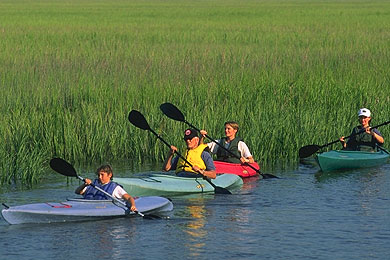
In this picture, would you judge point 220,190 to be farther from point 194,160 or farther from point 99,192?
point 99,192

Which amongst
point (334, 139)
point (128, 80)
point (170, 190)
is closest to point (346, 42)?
point (128, 80)

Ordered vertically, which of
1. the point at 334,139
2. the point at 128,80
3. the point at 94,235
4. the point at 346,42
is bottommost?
the point at 94,235

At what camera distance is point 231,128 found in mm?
15039

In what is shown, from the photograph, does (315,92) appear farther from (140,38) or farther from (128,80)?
(140,38)

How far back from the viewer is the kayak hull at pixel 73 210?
36.1 ft

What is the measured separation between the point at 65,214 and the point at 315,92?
28.8 ft

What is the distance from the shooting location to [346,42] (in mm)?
31109

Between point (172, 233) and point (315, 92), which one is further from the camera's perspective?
point (315, 92)

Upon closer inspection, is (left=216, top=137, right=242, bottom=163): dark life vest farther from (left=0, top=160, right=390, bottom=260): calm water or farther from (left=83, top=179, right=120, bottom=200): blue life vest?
(left=83, top=179, right=120, bottom=200): blue life vest

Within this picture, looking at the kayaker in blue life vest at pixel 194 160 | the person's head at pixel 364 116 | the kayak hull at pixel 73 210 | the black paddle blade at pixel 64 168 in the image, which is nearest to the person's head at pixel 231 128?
the kayaker in blue life vest at pixel 194 160

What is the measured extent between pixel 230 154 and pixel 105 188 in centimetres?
372

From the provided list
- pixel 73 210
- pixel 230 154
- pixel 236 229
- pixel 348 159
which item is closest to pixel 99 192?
pixel 73 210

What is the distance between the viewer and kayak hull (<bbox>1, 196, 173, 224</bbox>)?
1100 centimetres

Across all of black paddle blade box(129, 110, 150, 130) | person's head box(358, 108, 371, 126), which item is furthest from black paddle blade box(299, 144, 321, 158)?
black paddle blade box(129, 110, 150, 130)
